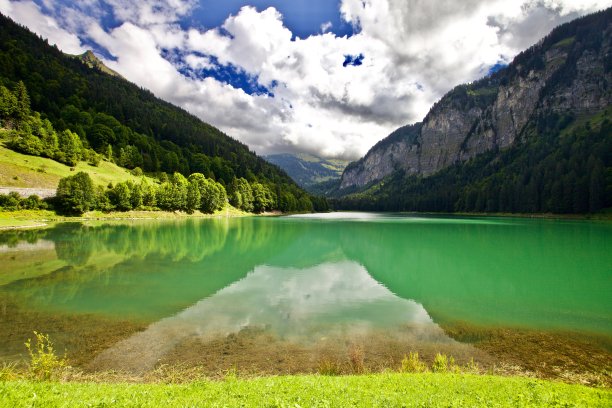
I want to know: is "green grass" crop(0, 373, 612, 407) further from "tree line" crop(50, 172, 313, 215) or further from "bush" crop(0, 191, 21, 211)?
"tree line" crop(50, 172, 313, 215)

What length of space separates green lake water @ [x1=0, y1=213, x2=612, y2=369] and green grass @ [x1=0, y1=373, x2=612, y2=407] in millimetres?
5722

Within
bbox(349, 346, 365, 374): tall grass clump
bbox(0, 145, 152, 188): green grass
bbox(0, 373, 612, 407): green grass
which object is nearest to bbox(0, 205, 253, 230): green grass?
bbox(0, 145, 152, 188): green grass

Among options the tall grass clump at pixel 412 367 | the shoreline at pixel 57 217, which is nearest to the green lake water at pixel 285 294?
the tall grass clump at pixel 412 367

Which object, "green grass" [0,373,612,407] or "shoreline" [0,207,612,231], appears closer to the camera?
"green grass" [0,373,612,407]

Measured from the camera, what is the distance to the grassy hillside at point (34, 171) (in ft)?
276

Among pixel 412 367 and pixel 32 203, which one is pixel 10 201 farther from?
pixel 412 367

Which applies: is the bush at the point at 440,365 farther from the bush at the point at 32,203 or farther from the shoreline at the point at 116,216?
the bush at the point at 32,203

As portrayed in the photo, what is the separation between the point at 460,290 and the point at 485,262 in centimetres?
1455

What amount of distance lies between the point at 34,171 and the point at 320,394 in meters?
118

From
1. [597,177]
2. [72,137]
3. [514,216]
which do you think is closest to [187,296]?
[72,137]

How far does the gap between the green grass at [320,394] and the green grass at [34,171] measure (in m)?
101

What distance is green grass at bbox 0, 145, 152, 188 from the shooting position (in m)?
84.2

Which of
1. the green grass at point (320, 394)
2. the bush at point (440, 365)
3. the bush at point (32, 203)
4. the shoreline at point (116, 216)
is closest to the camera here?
the green grass at point (320, 394)

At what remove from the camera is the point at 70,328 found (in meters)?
17.1
